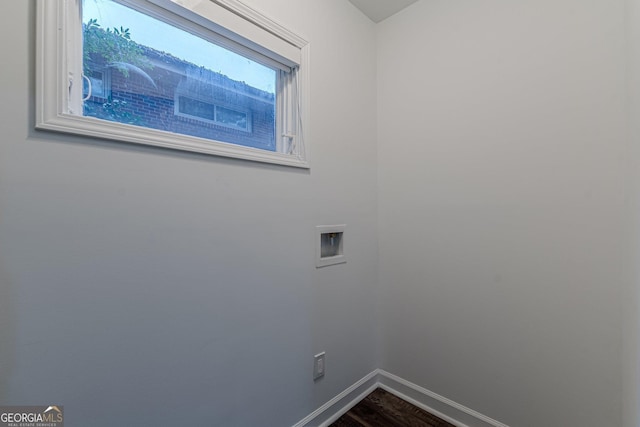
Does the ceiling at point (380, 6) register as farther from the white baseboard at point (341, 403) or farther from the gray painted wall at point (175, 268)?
the white baseboard at point (341, 403)

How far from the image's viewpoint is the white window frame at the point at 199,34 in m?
0.78

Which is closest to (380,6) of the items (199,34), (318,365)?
(199,34)

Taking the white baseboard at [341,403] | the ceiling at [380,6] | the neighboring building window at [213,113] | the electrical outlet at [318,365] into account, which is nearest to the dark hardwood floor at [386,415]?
the white baseboard at [341,403]

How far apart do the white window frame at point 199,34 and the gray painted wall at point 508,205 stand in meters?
0.76

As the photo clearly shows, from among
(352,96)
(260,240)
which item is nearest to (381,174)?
(352,96)

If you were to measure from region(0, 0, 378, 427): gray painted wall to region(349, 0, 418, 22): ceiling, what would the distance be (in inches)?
3.3

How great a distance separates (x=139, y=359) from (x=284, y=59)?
1.48 meters

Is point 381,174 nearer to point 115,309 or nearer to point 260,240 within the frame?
point 260,240

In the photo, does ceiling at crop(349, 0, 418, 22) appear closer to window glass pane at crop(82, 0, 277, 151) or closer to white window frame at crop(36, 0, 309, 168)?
white window frame at crop(36, 0, 309, 168)

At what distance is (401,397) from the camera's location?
1771mm

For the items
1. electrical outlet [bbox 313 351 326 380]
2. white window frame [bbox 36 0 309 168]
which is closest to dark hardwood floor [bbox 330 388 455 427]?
electrical outlet [bbox 313 351 326 380]

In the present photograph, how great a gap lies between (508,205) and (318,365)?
1367 mm

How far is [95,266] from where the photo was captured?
86 centimetres

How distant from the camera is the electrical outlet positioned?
59.4 inches
